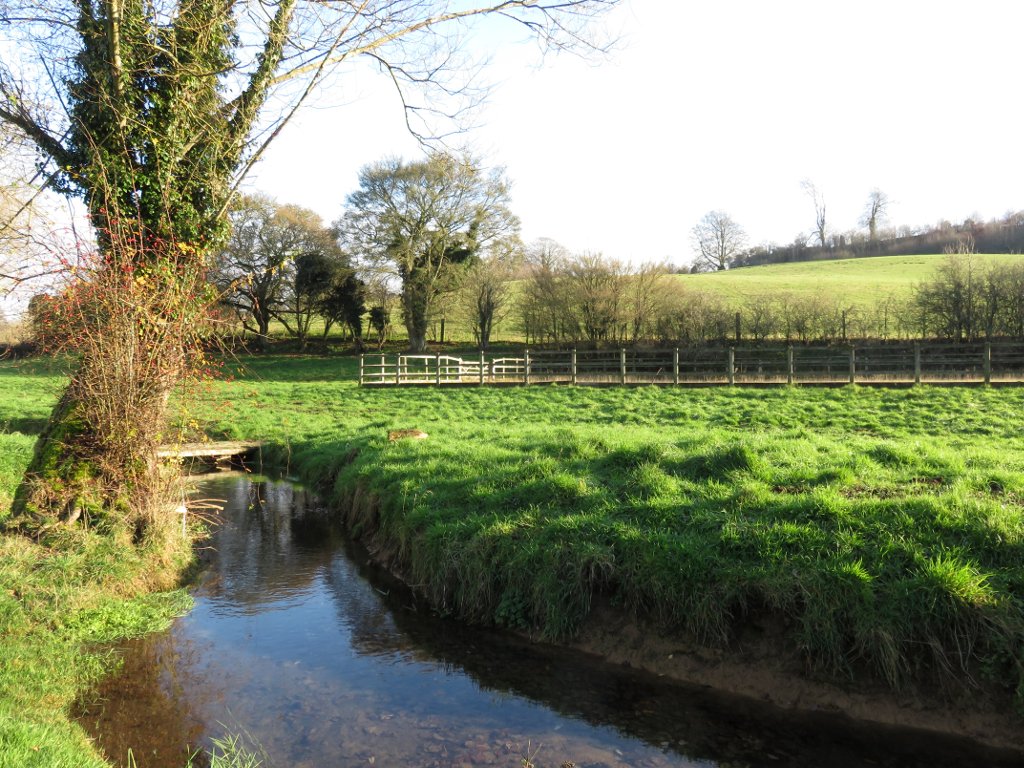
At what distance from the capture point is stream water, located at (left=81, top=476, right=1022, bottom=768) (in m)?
4.86

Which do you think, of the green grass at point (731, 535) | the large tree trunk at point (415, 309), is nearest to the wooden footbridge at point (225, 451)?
the green grass at point (731, 535)

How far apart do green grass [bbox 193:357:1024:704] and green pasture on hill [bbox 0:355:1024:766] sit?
0.02 m

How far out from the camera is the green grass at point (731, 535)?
210 inches

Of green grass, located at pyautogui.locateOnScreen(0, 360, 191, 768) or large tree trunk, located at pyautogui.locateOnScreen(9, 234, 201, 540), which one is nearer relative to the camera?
green grass, located at pyautogui.locateOnScreen(0, 360, 191, 768)

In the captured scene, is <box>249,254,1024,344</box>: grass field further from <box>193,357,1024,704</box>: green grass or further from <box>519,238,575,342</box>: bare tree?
<box>193,357,1024,704</box>: green grass

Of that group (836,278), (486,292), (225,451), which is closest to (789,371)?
(225,451)

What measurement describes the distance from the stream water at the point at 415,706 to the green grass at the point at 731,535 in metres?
0.53

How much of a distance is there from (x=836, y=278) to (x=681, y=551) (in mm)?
57194

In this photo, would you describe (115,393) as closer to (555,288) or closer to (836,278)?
(555,288)

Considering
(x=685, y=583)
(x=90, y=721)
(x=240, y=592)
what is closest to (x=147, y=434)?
(x=240, y=592)

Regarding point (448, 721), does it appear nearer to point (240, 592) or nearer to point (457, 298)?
point (240, 592)

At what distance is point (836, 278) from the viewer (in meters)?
57.1

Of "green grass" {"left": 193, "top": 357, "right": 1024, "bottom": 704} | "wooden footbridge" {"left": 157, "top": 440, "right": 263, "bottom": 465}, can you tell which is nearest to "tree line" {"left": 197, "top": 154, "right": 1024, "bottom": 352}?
"wooden footbridge" {"left": 157, "top": 440, "right": 263, "bottom": 465}

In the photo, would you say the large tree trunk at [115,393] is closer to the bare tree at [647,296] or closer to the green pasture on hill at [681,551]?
the green pasture on hill at [681,551]
